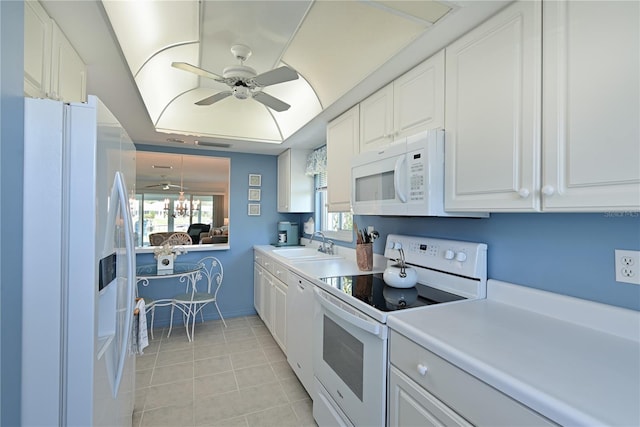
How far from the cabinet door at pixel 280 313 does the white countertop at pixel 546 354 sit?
5.28ft

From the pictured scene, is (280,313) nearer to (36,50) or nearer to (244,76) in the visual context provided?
(244,76)

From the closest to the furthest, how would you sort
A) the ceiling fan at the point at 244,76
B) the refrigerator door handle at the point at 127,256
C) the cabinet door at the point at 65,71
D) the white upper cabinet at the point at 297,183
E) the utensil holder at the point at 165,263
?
the refrigerator door handle at the point at 127,256 < the cabinet door at the point at 65,71 < the ceiling fan at the point at 244,76 < the utensil holder at the point at 165,263 < the white upper cabinet at the point at 297,183

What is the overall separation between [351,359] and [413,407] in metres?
0.46

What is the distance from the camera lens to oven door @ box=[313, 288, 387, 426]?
1284 mm

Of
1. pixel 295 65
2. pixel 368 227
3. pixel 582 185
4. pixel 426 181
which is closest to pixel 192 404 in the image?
pixel 368 227

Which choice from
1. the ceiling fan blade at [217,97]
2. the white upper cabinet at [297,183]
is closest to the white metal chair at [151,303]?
the white upper cabinet at [297,183]

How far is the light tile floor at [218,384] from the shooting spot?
1.98m

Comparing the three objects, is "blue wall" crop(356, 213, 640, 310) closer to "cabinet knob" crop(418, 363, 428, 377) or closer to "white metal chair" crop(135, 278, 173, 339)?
"cabinet knob" crop(418, 363, 428, 377)

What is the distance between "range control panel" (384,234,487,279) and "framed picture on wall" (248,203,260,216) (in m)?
2.40

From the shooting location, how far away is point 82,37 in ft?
4.74

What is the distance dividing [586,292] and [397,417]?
886 mm

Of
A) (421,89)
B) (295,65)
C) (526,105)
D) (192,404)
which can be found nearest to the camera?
(526,105)

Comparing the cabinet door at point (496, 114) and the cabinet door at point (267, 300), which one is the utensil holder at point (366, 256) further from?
the cabinet door at point (267, 300)

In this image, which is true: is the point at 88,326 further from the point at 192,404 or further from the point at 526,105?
the point at 526,105
